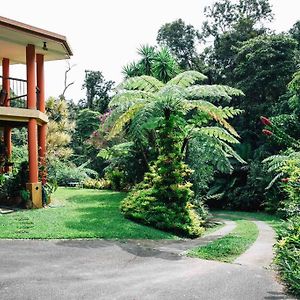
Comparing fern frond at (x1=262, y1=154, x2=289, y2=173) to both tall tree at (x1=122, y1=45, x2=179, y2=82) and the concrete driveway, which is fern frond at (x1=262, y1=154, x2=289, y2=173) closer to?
the concrete driveway

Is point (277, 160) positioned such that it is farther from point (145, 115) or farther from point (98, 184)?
point (98, 184)

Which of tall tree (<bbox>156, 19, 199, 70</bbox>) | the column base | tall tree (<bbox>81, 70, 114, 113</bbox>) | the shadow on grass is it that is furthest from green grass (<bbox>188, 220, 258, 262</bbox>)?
tall tree (<bbox>81, 70, 114, 113</bbox>)

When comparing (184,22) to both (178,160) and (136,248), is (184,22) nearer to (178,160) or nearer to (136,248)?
(178,160)

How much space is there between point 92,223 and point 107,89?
3613 centimetres

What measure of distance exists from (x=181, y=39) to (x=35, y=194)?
23889mm

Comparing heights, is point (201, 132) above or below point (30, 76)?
below

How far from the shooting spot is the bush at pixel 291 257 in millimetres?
5848

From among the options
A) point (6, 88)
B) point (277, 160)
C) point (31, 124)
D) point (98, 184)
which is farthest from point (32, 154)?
point (98, 184)

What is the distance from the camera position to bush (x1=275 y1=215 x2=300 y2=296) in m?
5.85

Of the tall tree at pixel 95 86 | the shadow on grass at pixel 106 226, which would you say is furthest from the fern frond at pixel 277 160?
the tall tree at pixel 95 86

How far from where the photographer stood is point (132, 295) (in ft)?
17.7

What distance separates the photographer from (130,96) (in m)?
12.6

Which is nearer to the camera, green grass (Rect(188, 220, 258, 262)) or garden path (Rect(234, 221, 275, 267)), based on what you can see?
garden path (Rect(234, 221, 275, 267))

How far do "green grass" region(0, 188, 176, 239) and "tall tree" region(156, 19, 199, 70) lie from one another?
74.8 feet
